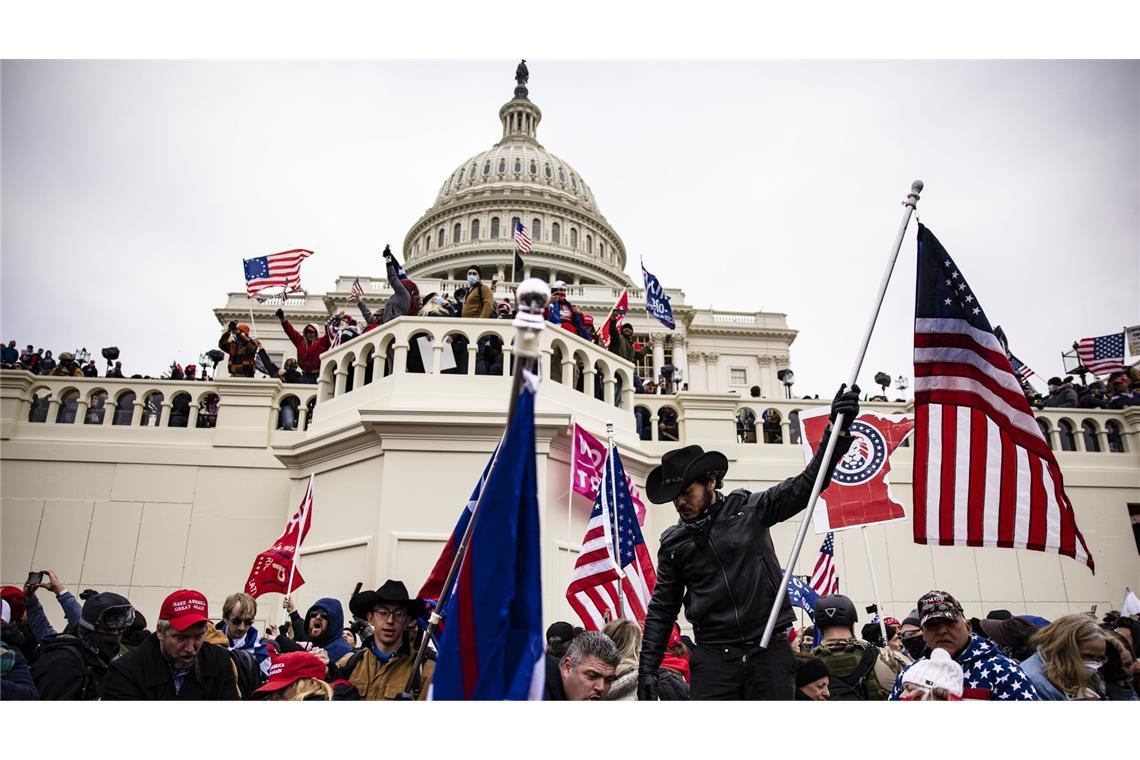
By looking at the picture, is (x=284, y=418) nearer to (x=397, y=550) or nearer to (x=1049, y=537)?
(x=397, y=550)

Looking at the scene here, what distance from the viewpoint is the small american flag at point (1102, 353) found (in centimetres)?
1758

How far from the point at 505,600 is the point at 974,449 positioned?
318 cm

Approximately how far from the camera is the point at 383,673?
177 inches

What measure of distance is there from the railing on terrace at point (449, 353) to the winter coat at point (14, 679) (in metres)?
5.90

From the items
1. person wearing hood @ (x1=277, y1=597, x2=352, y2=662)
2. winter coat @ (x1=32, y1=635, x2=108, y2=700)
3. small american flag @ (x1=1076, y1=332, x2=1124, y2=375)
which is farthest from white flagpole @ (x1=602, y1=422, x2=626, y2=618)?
small american flag @ (x1=1076, y1=332, x2=1124, y2=375)

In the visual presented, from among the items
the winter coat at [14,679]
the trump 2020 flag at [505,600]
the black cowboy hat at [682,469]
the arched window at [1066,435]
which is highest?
the arched window at [1066,435]

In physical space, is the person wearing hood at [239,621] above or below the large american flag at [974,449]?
below

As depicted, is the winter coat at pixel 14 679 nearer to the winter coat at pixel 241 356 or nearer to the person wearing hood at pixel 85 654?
the person wearing hood at pixel 85 654

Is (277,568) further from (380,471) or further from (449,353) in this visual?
(449,353)

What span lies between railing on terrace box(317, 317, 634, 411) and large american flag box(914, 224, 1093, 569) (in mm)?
5705

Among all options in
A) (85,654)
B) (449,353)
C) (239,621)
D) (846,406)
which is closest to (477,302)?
(449,353)

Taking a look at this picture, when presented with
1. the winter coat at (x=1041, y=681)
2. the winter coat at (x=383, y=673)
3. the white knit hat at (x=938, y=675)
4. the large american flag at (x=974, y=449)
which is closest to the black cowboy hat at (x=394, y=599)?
the winter coat at (x=383, y=673)

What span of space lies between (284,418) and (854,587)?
336 inches

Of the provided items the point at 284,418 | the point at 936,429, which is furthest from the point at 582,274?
the point at 936,429
